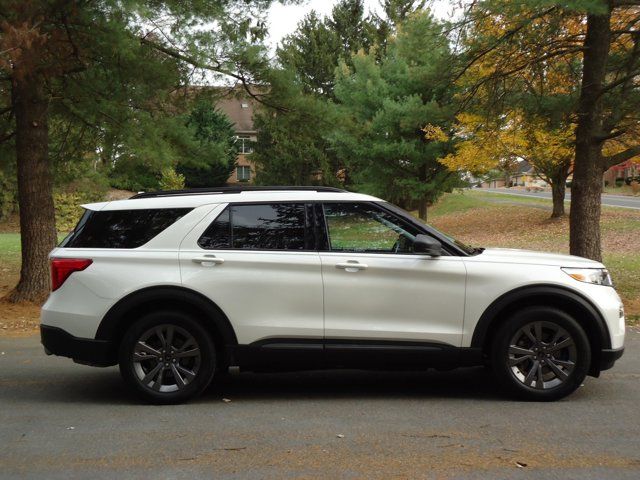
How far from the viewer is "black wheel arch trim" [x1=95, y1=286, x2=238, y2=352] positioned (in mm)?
5223

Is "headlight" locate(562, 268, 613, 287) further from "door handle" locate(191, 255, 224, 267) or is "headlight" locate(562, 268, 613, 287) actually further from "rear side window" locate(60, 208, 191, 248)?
"rear side window" locate(60, 208, 191, 248)

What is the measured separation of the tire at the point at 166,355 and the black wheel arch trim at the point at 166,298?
0.13 metres

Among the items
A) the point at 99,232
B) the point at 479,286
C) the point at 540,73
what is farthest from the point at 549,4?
the point at 99,232

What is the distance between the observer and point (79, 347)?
530cm

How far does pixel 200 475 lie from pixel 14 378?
3369mm

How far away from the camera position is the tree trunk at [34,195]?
10.8 m

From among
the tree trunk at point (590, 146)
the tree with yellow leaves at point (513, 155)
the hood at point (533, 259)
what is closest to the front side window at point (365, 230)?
the hood at point (533, 259)

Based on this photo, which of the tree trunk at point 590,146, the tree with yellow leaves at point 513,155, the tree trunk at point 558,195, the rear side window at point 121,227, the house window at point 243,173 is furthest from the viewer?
the house window at point 243,173

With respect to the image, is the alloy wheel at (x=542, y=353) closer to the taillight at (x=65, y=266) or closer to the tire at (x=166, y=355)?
the tire at (x=166, y=355)

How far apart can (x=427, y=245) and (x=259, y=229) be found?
1419mm

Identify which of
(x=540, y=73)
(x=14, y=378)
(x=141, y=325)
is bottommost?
(x=14, y=378)

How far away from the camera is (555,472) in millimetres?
3879

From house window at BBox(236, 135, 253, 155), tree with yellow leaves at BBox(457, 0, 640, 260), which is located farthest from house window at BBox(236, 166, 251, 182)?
tree with yellow leaves at BBox(457, 0, 640, 260)

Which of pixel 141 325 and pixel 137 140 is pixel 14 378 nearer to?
pixel 141 325
